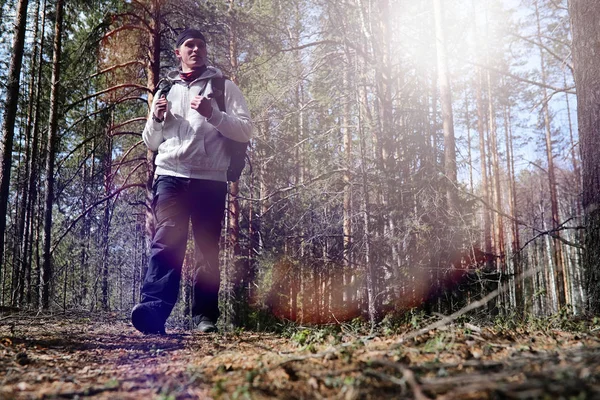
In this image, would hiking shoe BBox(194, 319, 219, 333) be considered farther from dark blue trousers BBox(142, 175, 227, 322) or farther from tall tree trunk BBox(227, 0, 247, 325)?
tall tree trunk BBox(227, 0, 247, 325)

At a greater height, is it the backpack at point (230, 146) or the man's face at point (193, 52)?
the man's face at point (193, 52)

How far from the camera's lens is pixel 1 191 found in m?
5.16

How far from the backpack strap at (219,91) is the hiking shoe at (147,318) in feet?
5.97

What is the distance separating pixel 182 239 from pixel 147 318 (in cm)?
72

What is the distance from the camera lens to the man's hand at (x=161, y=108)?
3.71 meters

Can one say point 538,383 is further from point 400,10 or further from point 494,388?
point 400,10

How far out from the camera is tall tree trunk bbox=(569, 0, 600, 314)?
3.46m

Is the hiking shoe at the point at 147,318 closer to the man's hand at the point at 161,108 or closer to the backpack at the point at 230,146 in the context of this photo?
the backpack at the point at 230,146

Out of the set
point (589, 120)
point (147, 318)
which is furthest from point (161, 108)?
point (589, 120)

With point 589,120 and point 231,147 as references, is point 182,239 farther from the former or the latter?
point 589,120

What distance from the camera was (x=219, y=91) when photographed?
3.99 meters

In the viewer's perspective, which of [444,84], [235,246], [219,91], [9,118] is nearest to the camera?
[219,91]

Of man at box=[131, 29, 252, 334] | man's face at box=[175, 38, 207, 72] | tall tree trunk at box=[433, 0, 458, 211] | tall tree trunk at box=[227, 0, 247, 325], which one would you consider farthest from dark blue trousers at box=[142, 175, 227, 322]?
tall tree trunk at box=[433, 0, 458, 211]

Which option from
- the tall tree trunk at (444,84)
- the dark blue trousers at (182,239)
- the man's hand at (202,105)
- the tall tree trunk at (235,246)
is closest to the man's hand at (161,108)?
the man's hand at (202,105)
